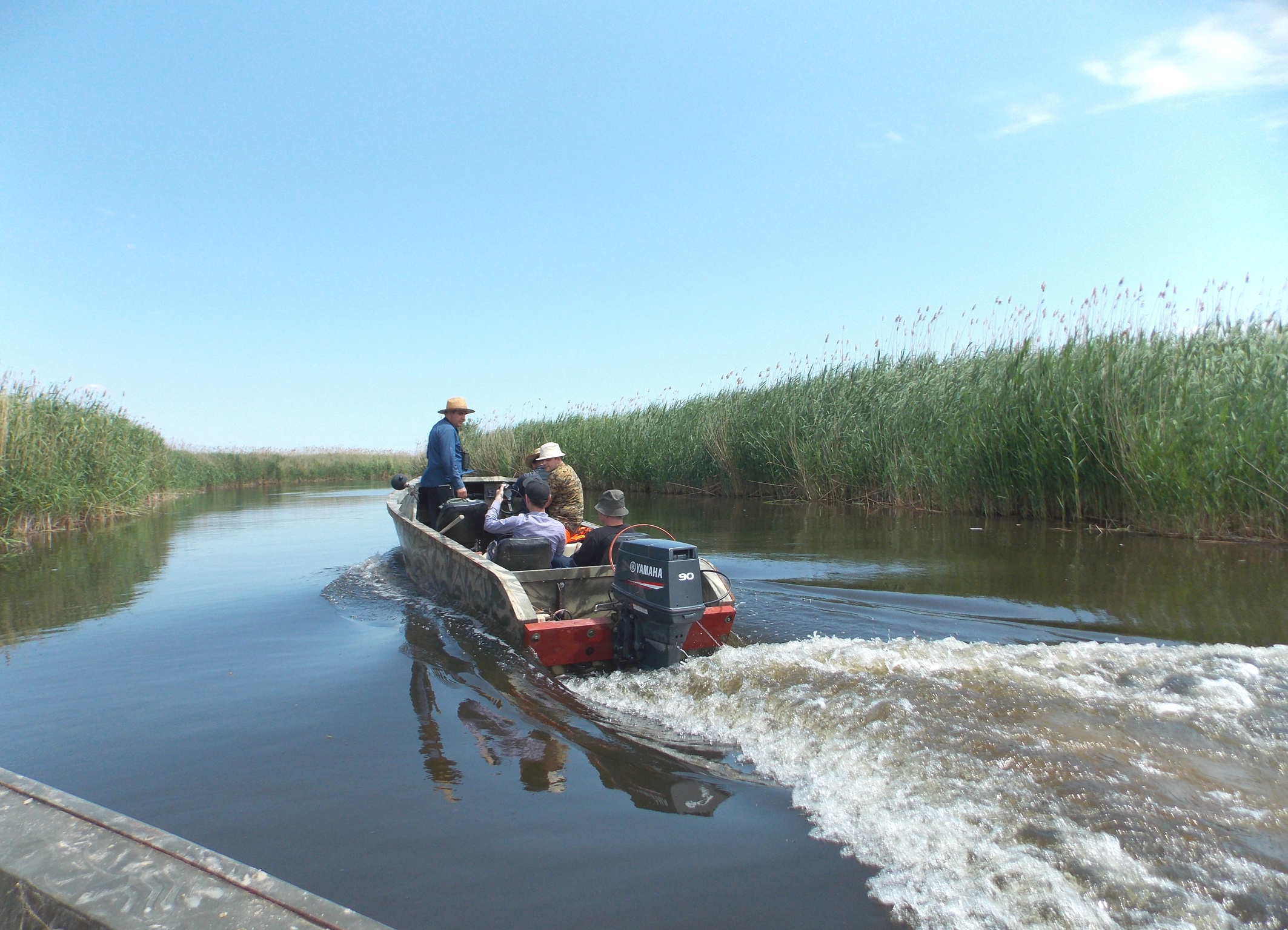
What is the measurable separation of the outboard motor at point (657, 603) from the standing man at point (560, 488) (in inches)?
96.5

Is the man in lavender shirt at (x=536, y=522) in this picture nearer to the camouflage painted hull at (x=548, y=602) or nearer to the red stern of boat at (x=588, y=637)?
the camouflage painted hull at (x=548, y=602)

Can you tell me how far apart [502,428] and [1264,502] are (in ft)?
68.4

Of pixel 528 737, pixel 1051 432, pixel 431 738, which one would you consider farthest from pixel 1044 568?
pixel 431 738

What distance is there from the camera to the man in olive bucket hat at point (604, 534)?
16.6 feet

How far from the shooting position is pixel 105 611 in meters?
6.45

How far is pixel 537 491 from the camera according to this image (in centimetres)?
569

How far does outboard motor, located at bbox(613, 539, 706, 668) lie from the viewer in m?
4.09

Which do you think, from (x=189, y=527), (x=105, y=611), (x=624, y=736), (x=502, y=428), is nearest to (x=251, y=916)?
(x=624, y=736)

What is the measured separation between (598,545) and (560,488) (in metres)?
1.87

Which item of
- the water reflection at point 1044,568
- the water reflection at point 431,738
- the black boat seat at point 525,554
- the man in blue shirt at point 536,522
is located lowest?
the water reflection at point 431,738

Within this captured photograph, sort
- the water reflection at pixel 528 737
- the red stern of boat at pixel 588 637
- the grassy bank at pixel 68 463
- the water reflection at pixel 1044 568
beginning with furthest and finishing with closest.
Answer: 1. the grassy bank at pixel 68 463
2. the water reflection at pixel 1044 568
3. the red stern of boat at pixel 588 637
4. the water reflection at pixel 528 737

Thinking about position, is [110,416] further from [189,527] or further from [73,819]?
[73,819]

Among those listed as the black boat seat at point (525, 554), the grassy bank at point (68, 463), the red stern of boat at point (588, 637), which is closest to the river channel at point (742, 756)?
the red stern of boat at point (588, 637)

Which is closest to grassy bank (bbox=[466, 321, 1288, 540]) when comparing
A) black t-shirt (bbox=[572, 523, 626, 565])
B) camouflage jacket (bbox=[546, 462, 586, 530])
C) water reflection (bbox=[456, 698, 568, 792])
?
camouflage jacket (bbox=[546, 462, 586, 530])
